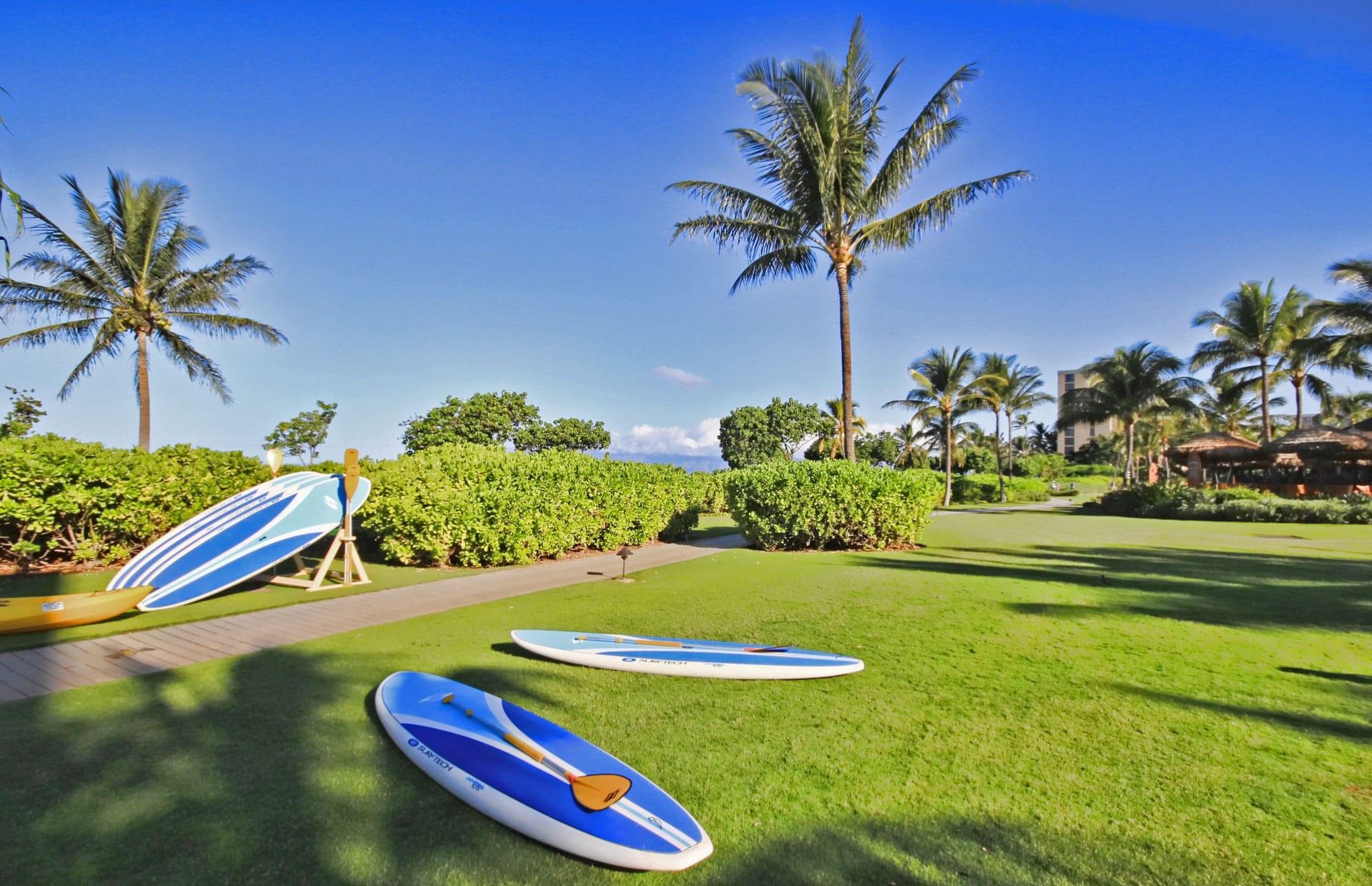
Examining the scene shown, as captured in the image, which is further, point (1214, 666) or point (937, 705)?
point (1214, 666)

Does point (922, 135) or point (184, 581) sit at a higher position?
point (922, 135)

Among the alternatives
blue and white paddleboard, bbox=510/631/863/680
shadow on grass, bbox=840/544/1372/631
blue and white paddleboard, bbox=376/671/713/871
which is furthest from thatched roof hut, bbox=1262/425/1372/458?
blue and white paddleboard, bbox=376/671/713/871

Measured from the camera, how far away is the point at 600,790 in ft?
9.54

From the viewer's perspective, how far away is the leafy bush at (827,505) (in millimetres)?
12945

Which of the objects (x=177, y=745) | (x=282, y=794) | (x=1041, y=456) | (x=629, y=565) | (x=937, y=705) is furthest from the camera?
(x=1041, y=456)

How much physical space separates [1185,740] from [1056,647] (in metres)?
2.07

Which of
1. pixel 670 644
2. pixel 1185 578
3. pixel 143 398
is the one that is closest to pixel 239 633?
pixel 670 644

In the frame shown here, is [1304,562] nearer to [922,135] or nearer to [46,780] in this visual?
[922,135]

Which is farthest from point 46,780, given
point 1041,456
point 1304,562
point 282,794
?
point 1041,456

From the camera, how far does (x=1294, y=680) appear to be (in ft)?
16.1

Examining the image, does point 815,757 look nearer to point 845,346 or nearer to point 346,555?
point 346,555

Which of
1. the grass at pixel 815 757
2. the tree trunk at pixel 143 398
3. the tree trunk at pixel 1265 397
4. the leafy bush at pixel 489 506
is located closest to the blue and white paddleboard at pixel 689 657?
the grass at pixel 815 757

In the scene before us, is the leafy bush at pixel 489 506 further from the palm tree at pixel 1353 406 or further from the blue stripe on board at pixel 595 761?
the palm tree at pixel 1353 406

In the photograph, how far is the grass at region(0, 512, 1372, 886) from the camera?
2.62m
